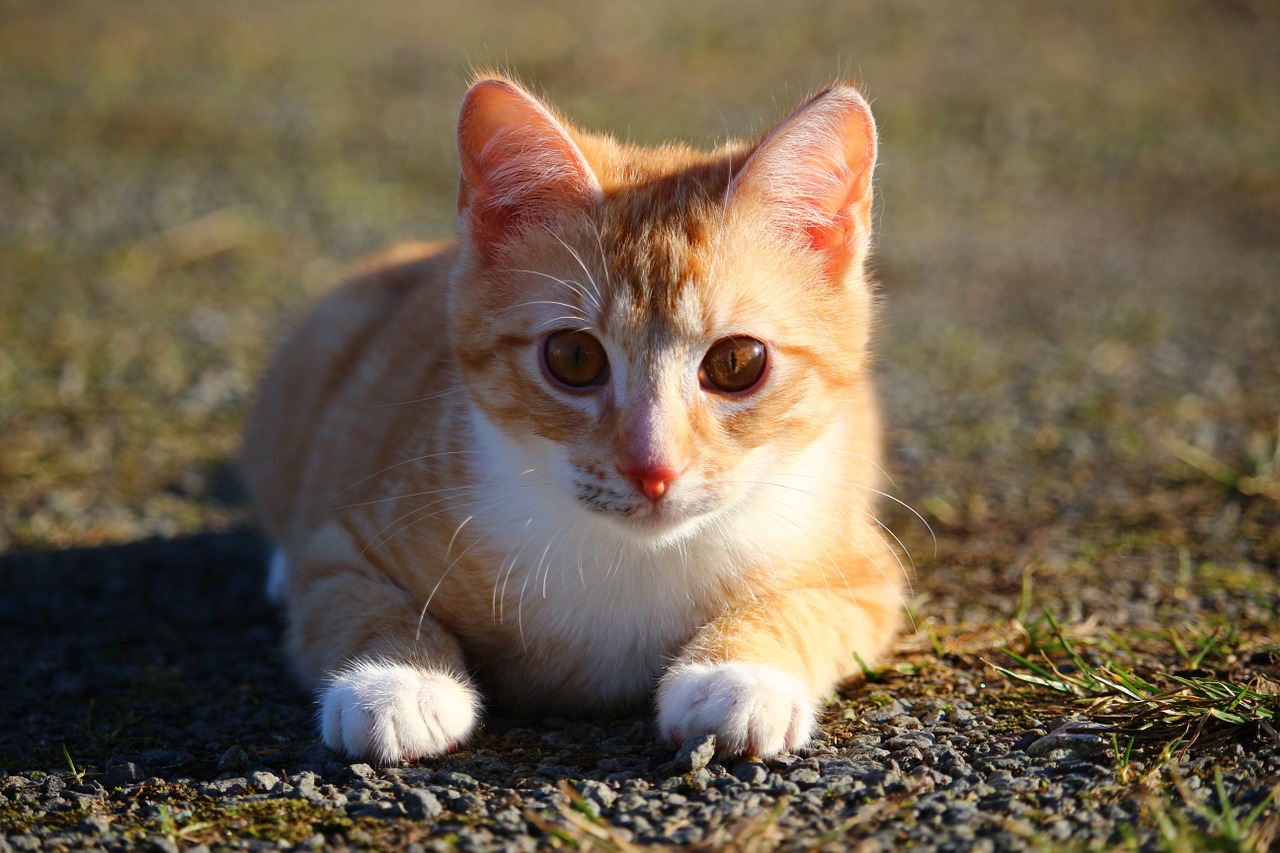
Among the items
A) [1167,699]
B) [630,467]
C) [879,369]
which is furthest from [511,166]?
[879,369]

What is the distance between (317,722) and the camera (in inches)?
94.5

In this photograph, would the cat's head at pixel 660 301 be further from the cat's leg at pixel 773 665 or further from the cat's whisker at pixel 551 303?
the cat's leg at pixel 773 665

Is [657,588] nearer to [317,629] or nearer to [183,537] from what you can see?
[317,629]

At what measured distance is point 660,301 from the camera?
235cm

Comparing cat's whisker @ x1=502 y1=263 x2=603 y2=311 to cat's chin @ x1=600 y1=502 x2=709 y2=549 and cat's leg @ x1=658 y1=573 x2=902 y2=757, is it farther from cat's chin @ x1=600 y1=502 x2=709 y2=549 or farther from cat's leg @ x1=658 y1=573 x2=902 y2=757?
cat's leg @ x1=658 y1=573 x2=902 y2=757

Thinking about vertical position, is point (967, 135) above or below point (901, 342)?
above

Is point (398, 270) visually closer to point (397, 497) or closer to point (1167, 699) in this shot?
point (397, 497)

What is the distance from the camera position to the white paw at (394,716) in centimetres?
223

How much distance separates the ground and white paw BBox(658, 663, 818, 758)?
66mm

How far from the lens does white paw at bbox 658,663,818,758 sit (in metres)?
2.19

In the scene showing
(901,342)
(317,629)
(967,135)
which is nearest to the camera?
(317,629)

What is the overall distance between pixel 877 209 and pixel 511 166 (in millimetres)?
3740

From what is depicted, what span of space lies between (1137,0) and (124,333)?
10.9m

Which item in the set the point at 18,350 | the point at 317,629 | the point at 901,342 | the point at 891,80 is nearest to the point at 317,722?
the point at 317,629
